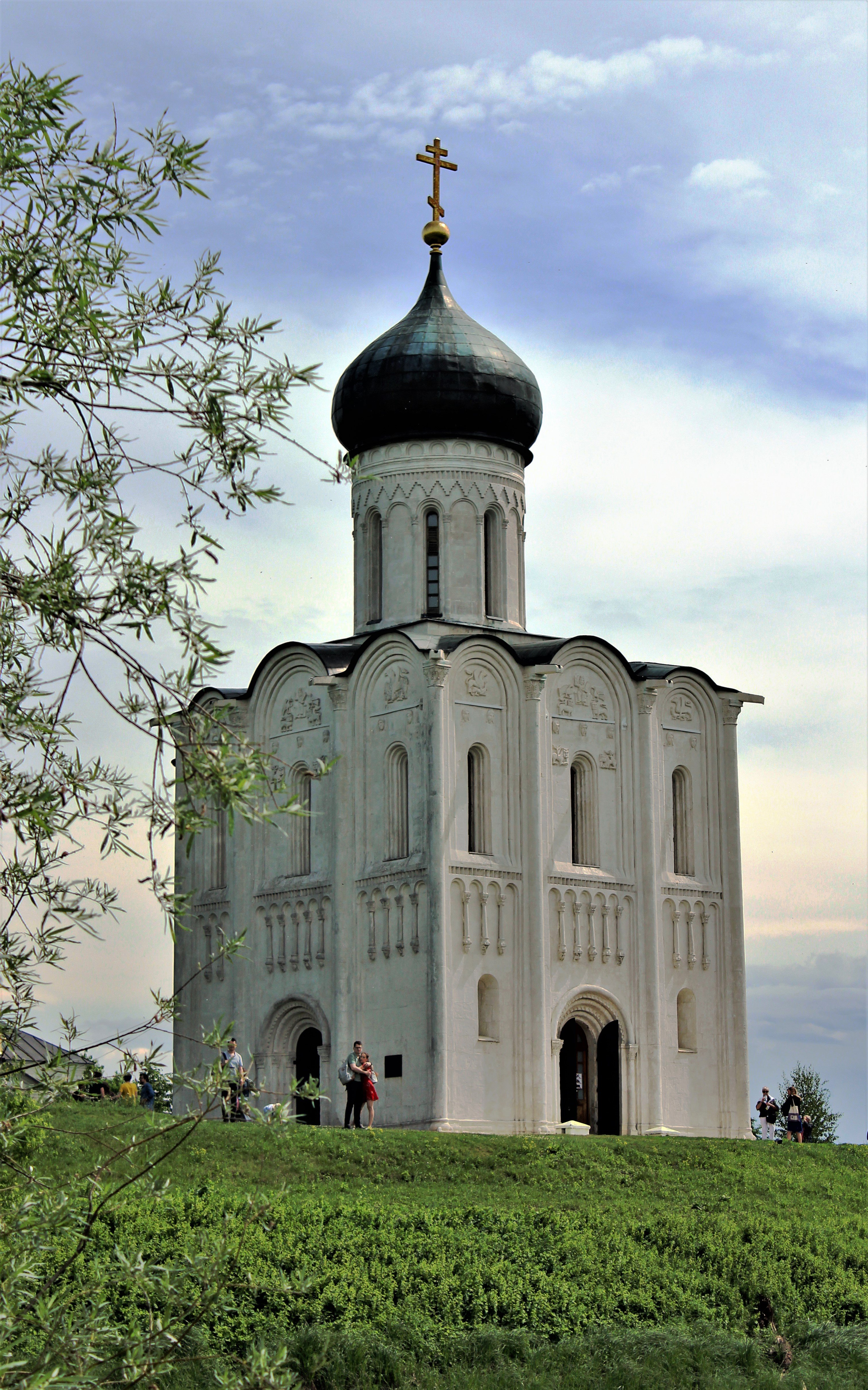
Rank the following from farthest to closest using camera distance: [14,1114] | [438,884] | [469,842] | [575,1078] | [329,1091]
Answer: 1. [575,1078]
2. [329,1091]
3. [469,842]
4. [438,884]
5. [14,1114]

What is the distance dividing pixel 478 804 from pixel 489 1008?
104 inches

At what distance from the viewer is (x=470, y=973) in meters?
24.4

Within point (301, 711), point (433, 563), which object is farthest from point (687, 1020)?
point (433, 563)

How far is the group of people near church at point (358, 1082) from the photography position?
22.4m

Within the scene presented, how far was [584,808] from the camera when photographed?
85.9 feet

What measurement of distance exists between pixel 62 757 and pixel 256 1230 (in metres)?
8.41

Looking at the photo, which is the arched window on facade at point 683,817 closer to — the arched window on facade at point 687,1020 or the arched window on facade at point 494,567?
the arched window on facade at point 687,1020

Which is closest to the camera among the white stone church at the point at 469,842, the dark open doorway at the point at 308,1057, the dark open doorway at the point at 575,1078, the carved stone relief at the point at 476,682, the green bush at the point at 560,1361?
the green bush at the point at 560,1361

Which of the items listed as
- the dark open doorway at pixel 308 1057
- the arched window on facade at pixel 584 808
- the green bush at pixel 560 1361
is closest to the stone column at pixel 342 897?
the dark open doorway at pixel 308 1057

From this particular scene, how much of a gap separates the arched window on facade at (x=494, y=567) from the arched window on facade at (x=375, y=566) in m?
1.49

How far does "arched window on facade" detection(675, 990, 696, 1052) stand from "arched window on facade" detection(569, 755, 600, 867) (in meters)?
2.51

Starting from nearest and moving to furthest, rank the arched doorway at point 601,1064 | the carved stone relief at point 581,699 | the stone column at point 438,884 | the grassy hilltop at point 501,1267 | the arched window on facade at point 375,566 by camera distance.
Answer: the grassy hilltop at point 501,1267 < the stone column at point 438,884 < the arched doorway at point 601,1064 < the carved stone relief at point 581,699 < the arched window on facade at point 375,566

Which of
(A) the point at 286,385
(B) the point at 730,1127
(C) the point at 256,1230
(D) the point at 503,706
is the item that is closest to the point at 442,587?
(D) the point at 503,706

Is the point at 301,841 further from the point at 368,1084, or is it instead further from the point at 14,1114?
the point at 14,1114
